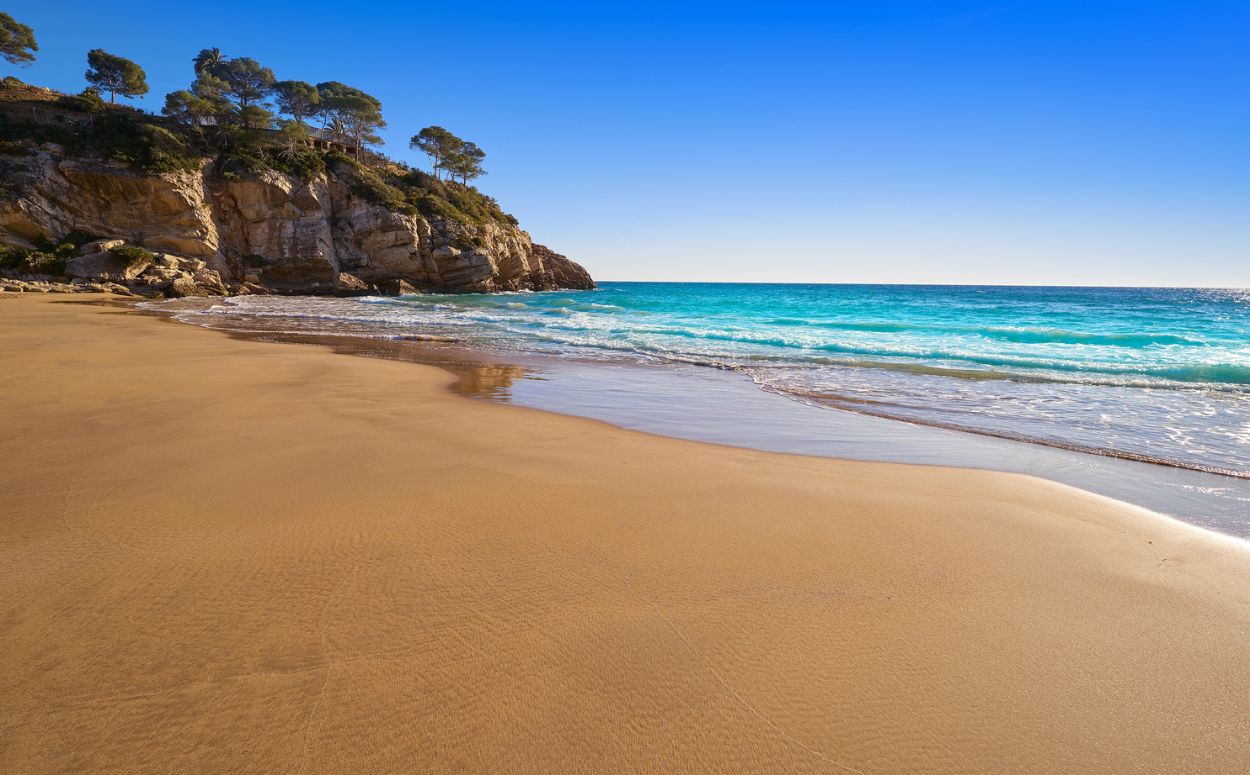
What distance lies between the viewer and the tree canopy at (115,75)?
134 ft

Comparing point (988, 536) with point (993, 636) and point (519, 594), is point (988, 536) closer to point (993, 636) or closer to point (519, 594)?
point (993, 636)

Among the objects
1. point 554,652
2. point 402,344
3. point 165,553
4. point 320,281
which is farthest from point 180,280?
point 554,652

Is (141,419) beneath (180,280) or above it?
beneath

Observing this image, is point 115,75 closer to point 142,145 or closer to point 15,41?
point 15,41

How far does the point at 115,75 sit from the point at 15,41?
5395mm

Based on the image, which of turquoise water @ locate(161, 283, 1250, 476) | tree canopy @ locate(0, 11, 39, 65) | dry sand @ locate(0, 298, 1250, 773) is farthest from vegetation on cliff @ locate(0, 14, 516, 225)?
dry sand @ locate(0, 298, 1250, 773)

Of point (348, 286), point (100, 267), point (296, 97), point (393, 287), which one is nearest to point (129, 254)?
point (100, 267)

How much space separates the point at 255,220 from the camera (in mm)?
36062

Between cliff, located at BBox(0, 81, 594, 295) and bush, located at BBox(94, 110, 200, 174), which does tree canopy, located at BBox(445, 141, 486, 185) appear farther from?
bush, located at BBox(94, 110, 200, 174)

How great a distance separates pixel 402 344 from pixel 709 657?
13660 millimetres

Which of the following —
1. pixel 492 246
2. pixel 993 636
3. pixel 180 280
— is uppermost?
pixel 492 246

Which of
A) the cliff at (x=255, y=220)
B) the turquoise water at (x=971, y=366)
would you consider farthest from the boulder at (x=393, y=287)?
the turquoise water at (x=971, y=366)

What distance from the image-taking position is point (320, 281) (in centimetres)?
3791

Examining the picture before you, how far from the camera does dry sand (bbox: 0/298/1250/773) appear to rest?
1.67 meters
